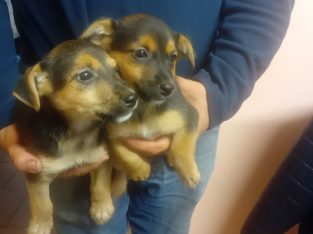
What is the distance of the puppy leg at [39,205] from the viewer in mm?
850

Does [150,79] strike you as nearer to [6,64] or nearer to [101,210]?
[6,64]

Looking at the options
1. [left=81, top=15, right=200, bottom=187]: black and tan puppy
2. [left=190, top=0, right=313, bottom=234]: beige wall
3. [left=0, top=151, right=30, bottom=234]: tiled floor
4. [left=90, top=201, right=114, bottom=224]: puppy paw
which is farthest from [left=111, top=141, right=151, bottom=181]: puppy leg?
[left=0, top=151, right=30, bottom=234]: tiled floor

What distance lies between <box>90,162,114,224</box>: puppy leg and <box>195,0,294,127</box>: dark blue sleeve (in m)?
0.24

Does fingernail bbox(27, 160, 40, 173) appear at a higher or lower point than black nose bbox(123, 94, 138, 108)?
lower

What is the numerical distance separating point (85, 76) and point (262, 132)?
876 mm

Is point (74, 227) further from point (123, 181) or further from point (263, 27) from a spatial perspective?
point (263, 27)

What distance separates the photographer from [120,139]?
77 cm

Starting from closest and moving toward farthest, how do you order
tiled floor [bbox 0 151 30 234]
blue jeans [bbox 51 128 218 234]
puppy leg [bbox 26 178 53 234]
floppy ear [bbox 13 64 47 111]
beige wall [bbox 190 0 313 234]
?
floppy ear [bbox 13 64 47 111] → puppy leg [bbox 26 178 53 234] → blue jeans [bbox 51 128 218 234] → beige wall [bbox 190 0 313 234] → tiled floor [bbox 0 151 30 234]

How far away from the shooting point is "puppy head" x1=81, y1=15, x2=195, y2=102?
2.26ft

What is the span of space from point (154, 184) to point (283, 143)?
67cm

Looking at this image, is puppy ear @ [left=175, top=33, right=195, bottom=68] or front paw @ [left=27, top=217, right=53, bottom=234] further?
front paw @ [left=27, top=217, right=53, bottom=234]

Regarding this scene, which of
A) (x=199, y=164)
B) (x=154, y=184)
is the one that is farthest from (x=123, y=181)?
(x=199, y=164)

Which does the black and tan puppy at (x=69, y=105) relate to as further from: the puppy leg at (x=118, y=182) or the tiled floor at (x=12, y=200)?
the tiled floor at (x=12, y=200)

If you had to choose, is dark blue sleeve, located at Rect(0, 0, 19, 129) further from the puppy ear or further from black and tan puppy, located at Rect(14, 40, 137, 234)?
the puppy ear
